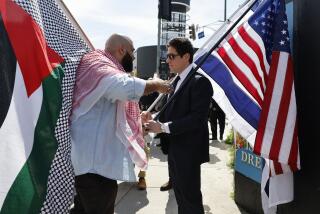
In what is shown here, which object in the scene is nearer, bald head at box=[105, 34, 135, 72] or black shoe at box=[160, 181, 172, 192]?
bald head at box=[105, 34, 135, 72]

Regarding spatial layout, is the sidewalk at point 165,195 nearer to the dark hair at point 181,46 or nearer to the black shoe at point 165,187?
the black shoe at point 165,187

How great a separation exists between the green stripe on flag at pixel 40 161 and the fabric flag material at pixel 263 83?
4.94 feet

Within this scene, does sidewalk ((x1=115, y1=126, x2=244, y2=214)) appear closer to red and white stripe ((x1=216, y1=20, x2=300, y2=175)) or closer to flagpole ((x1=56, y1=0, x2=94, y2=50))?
red and white stripe ((x1=216, y1=20, x2=300, y2=175))

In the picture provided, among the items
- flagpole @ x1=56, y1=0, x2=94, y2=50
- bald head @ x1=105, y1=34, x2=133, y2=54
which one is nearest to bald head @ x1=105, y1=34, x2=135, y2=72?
bald head @ x1=105, y1=34, x2=133, y2=54

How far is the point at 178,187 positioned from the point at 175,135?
1.40ft

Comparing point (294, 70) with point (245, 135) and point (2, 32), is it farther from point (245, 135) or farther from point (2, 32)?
point (2, 32)

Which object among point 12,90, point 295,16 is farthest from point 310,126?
point 12,90

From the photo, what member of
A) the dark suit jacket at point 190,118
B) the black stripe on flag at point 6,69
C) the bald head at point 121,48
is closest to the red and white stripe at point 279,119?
the dark suit jacket at point 190,118

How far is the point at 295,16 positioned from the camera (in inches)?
133

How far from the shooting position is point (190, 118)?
134 inches

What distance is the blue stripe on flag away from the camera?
333 centimetres

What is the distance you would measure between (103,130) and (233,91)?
1214 mm

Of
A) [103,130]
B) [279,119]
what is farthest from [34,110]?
[279,119]

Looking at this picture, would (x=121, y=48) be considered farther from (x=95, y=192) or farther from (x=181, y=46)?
(x=95, y=192)
